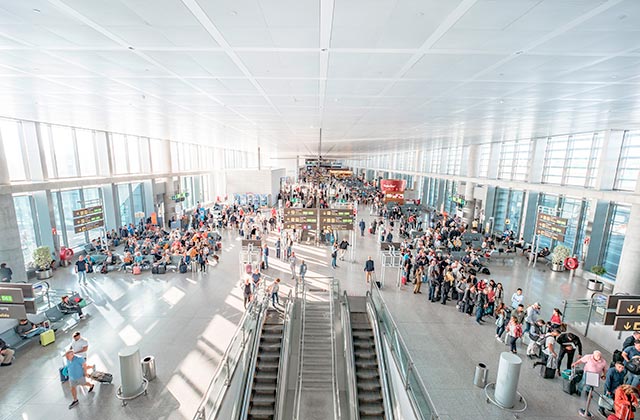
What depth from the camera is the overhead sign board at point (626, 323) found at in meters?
7.17

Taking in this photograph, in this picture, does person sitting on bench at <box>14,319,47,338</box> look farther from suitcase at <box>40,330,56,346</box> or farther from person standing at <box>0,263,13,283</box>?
person standing at <box>0,263,13,283</box>

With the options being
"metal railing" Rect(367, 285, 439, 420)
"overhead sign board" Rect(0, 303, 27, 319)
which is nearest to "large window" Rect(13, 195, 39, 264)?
"overhead sign board" Rect(0, 303, 27, 319)

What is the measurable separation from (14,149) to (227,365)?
1562 centimetres

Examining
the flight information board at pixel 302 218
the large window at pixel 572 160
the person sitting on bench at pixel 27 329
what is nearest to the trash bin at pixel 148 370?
the person sitting on bench at pixel 27 329

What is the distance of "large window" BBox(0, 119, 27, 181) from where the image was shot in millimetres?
13766

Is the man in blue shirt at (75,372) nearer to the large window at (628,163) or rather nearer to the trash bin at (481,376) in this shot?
the trash bin at (481,376)

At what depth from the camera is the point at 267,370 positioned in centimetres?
898

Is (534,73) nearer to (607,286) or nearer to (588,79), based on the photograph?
(588,79)

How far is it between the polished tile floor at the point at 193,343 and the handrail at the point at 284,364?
1779 mm

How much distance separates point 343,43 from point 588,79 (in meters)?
4.72

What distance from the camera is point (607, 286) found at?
44.8ft

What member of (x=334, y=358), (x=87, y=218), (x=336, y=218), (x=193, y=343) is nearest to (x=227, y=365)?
(x=193, y=343)

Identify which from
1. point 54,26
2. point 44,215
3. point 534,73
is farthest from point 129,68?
point 44,215

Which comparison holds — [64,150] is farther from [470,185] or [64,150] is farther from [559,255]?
[470,185]
